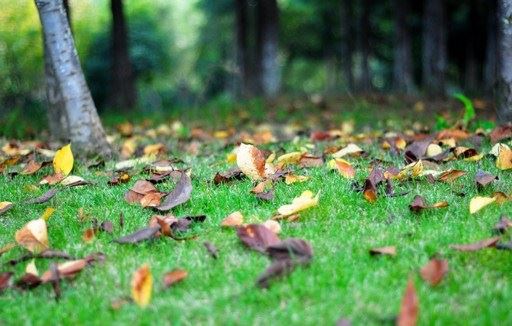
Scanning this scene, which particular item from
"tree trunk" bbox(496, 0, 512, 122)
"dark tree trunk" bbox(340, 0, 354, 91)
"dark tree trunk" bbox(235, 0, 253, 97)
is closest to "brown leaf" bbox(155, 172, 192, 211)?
"tree trunk" bbox(496, 0, 512, 122)

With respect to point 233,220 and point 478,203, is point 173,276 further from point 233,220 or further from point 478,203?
point 478,203

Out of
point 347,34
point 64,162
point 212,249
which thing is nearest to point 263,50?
point 347,34

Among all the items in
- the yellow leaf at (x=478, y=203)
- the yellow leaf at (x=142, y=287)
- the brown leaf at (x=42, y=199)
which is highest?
the yellow leaf at (x=142, y=287)

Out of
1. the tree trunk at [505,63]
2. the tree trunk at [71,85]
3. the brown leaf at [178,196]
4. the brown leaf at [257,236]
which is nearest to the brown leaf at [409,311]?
the brown leaf at [257,236]

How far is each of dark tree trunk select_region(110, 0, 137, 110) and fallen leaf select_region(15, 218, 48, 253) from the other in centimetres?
1100

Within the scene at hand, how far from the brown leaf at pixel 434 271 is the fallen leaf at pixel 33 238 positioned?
72.6 inches

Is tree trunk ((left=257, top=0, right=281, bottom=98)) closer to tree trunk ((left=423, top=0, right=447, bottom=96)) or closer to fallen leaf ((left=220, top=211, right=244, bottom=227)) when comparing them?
tree trunk ((left=423, top=0, right=447, bottom=96))

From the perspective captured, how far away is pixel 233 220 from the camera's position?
10.4 feet

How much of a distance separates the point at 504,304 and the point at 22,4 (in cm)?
3667

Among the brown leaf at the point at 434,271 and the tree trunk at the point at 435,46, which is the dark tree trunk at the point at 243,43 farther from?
the brown leaf at the point at 434,271

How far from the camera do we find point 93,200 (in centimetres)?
384

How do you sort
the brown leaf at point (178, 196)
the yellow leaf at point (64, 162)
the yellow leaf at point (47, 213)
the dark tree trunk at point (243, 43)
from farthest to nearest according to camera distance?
the dark tree trunk at point (243, 43) → the yellow leaf at point (64, 162) → the brown leaf at point (178, 196) → the yellow leaf at point (47, 213)

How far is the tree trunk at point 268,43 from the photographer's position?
16.1 meters

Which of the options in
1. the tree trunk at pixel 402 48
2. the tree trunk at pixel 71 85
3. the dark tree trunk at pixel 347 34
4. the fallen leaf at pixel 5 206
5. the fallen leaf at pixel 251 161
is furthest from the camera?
the dark tree trunk at pixel 347 34
